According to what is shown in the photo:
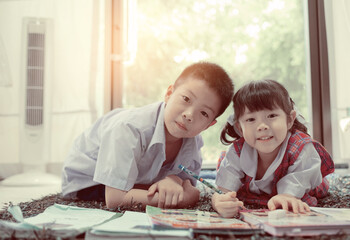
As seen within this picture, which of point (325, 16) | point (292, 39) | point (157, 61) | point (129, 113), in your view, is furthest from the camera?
point (157, 61)

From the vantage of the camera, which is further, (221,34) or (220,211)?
(221,34)

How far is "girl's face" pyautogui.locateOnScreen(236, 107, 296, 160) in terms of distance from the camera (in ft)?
3.15

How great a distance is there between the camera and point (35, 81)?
76.6 inches

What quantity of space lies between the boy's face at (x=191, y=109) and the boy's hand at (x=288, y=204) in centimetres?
27

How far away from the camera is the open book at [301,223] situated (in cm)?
60

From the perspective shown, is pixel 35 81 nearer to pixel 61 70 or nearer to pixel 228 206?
pixel 61 70

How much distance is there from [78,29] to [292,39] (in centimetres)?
153

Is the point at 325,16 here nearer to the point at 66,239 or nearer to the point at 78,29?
the point at 78,29

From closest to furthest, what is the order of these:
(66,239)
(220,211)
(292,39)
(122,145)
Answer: (66,239) → (220,211) → (122,145) → (292,39)

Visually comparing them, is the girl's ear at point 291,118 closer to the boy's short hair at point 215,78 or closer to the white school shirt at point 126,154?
the boy's short hair at point 215,78

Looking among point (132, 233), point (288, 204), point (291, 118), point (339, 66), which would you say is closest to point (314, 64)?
point (339, 66)

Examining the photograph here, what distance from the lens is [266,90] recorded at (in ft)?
3.21

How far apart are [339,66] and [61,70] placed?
1649 mm

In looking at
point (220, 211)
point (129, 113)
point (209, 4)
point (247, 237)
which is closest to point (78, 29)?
point (209, 4)
